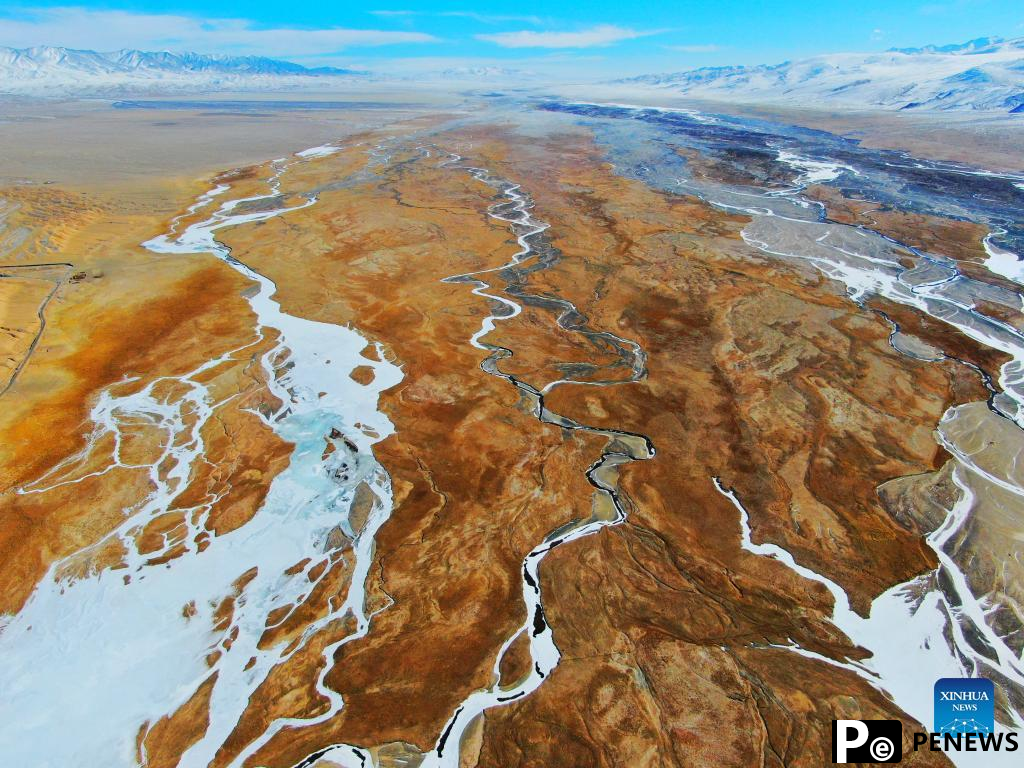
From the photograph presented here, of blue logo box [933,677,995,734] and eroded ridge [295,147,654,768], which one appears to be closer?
eroded ridge [295,147,654,768]

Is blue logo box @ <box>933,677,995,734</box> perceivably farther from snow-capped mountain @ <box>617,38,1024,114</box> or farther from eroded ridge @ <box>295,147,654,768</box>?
snow-capped mountain @ <box>617,38,1024,114</box>

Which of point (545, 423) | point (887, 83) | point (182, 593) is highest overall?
point (887, 83)

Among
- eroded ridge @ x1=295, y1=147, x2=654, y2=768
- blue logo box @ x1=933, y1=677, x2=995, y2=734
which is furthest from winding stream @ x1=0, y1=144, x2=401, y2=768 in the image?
blue logo box @ x1=933, y1=677, x2=995, y2=734

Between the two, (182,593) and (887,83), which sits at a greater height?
(887,83)

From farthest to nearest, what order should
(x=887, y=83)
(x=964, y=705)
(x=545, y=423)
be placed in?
(x=887, y=83) < (x=545, y=423) < (x=964, y=705)

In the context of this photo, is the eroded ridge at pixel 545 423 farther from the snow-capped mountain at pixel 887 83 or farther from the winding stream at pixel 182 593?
the snow-capped mountain at pixel 887 83

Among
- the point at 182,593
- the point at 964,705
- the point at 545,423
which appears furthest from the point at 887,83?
the point at 182,593

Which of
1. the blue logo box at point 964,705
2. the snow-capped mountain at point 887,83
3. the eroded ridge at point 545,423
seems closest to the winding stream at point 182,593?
the eroded ridge at point 545,423

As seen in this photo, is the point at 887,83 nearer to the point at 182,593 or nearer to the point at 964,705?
the point at 964,705
